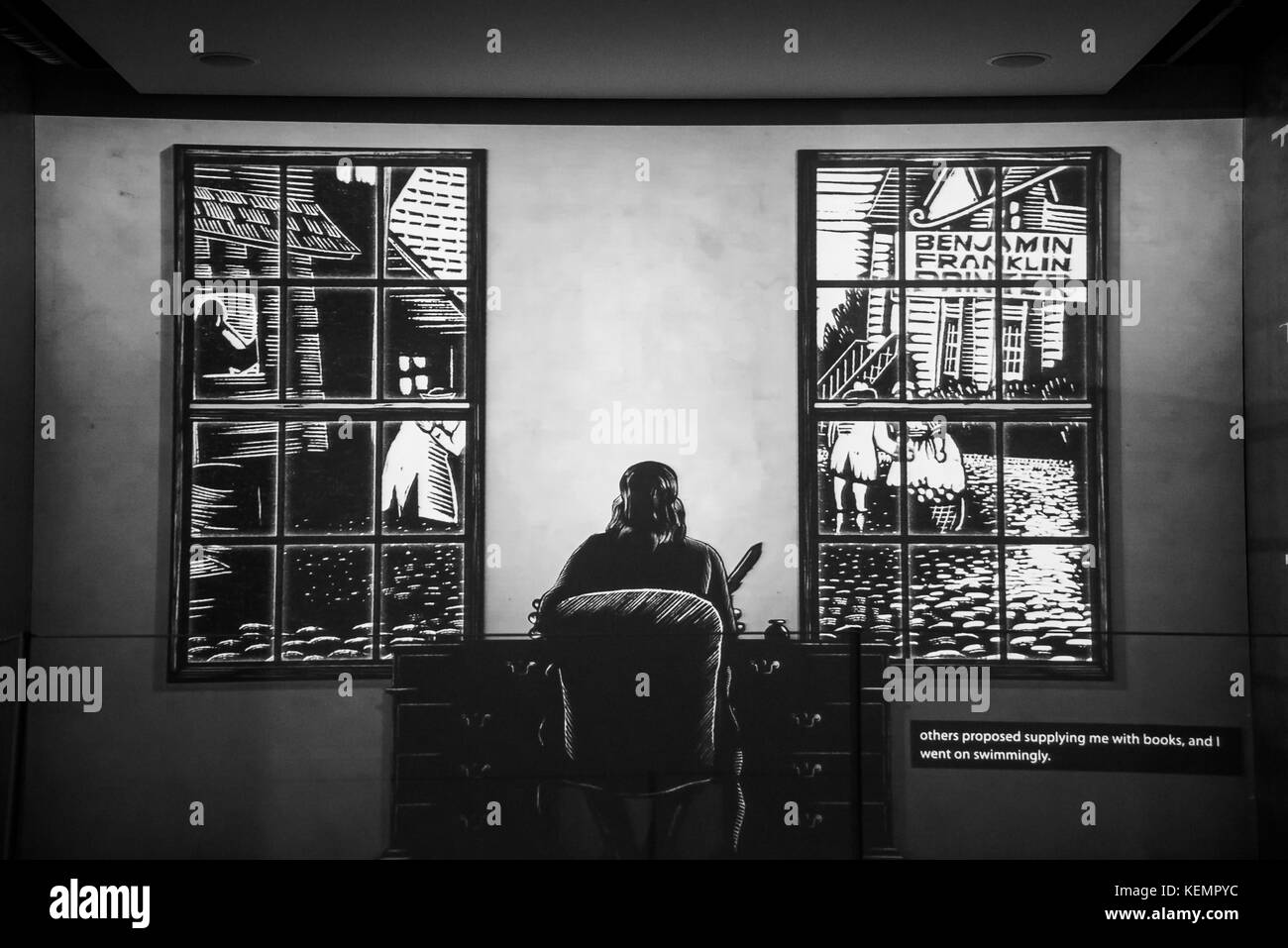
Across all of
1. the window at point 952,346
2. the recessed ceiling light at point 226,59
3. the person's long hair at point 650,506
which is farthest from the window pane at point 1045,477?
the recessed ceiling light at point 226,59

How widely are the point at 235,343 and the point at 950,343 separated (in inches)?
119

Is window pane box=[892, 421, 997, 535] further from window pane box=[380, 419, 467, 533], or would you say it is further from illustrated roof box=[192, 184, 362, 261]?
illustrated roof box=[192, 184, 362, 261]

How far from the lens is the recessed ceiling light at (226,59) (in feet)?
13.2

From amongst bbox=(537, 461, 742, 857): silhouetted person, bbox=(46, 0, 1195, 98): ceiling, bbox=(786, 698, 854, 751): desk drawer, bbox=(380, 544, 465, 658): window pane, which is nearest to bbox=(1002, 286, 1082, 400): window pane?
bbox=(46, 0, 1195, 98): ceiling

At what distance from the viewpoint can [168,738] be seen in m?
3.15

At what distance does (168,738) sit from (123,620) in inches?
60.9

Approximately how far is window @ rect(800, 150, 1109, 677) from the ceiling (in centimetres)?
40

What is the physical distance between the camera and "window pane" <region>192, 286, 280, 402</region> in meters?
4.48

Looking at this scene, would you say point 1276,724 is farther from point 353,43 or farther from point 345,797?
point 353,43

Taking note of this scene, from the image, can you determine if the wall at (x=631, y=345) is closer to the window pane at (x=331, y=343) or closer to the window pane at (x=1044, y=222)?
the window pane at (x=1044, y=222)

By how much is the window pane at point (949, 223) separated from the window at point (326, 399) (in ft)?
6.03

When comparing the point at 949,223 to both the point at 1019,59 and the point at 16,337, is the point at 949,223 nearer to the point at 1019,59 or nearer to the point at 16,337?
the point at 1019,59

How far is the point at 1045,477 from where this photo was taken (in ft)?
14.8
